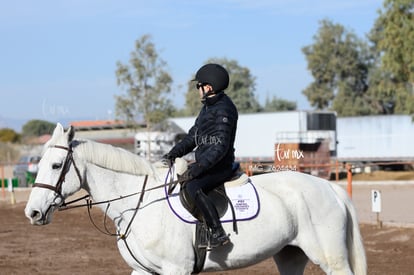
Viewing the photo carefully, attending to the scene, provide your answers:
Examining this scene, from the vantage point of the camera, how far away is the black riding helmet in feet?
21.3

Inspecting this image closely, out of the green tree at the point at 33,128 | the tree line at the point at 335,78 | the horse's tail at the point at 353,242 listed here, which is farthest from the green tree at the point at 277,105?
the horse's tail at the point at 353,242

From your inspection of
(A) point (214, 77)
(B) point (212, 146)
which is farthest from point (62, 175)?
(A) point (214, 77)

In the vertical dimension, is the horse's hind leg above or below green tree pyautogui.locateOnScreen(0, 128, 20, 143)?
above

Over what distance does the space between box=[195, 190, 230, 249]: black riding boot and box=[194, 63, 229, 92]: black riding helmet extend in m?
0.99

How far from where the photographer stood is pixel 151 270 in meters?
6.33

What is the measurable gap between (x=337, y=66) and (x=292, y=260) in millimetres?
67146

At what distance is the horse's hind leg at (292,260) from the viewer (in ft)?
23.4

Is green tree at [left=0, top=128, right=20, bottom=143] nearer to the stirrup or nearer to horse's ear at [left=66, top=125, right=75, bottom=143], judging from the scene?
horse's ear at [left=66, top=125, right=75, bottom=143]

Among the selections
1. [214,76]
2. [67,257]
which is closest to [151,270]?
[214,76]

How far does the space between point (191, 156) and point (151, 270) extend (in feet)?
94.8

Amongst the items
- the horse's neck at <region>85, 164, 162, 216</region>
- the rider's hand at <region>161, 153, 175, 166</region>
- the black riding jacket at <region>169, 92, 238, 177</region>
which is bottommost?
the horse's neck at <region>85, 164, 162, 216</region>

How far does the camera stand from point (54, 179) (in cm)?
623

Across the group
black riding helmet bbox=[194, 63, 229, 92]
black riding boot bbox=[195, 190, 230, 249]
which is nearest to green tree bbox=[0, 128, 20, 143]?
black riding helmet bbox=[194, 63, 229, 92]

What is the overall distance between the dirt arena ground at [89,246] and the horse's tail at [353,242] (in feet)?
11.9
